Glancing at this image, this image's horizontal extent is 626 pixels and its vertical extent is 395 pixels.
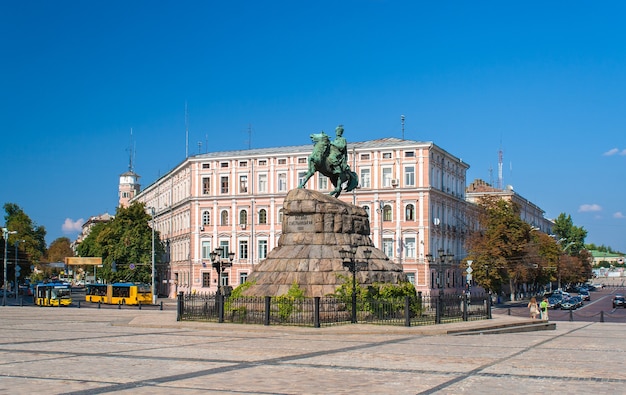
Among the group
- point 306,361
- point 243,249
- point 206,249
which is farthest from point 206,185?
point 306,361

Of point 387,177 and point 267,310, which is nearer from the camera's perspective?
point 267,310

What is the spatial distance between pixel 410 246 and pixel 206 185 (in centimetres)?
2235

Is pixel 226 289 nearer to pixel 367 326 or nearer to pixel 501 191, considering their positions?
pixel 367 326

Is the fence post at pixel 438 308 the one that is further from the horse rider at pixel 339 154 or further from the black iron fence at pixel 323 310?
the horse rider at pixel 339 154

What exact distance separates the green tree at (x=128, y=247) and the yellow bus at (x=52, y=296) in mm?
14702

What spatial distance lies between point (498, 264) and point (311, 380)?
52.4 m

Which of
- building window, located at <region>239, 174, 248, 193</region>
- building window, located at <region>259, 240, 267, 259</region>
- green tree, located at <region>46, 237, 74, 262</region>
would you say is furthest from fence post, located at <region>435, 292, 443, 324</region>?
green tree, located at <region>46, 237, 74, 262</region>

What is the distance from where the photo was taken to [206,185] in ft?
257

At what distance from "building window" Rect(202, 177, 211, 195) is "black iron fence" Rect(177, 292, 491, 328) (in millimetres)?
48044

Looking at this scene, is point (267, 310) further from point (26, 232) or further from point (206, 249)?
point (26, 232)

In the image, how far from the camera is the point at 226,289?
29.7 metres

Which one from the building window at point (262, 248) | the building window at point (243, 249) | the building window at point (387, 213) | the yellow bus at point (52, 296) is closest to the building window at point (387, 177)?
the building window at point (387, 213)

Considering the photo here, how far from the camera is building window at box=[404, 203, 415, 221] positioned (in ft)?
230

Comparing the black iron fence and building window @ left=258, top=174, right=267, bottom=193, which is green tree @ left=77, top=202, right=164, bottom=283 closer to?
building window @ left=258, top=174, right=267, bottom=193
